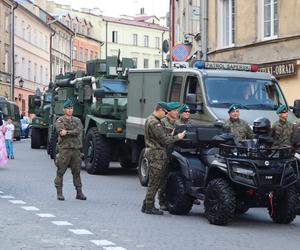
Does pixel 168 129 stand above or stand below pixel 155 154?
above

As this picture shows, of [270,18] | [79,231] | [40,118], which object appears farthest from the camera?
[40,118]

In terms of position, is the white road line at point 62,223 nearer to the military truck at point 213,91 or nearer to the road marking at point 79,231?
the road marking at point 79,231

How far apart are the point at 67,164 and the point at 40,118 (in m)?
18.1

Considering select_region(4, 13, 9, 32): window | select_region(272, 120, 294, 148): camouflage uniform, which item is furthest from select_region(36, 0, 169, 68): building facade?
select_region(272, 120, 294, 148): camouflage uniform

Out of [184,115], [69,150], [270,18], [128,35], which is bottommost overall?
[69,150]

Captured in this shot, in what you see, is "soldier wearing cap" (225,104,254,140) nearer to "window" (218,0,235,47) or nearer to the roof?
"window" (218,0,235,47)

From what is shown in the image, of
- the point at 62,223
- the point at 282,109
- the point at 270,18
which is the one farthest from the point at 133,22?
the point at 62,223

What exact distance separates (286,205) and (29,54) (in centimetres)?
5889

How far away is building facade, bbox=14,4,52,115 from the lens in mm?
63125

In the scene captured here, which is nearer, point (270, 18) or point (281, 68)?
point (281, 68)

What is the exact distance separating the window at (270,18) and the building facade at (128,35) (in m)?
70.3

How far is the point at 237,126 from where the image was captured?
39.2 feet

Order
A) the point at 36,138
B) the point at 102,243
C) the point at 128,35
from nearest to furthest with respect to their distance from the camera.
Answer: the point at 102,243 → the point at 36,138 → the point at 128,35

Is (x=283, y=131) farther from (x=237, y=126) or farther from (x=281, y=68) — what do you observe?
(x=281, y=68)
